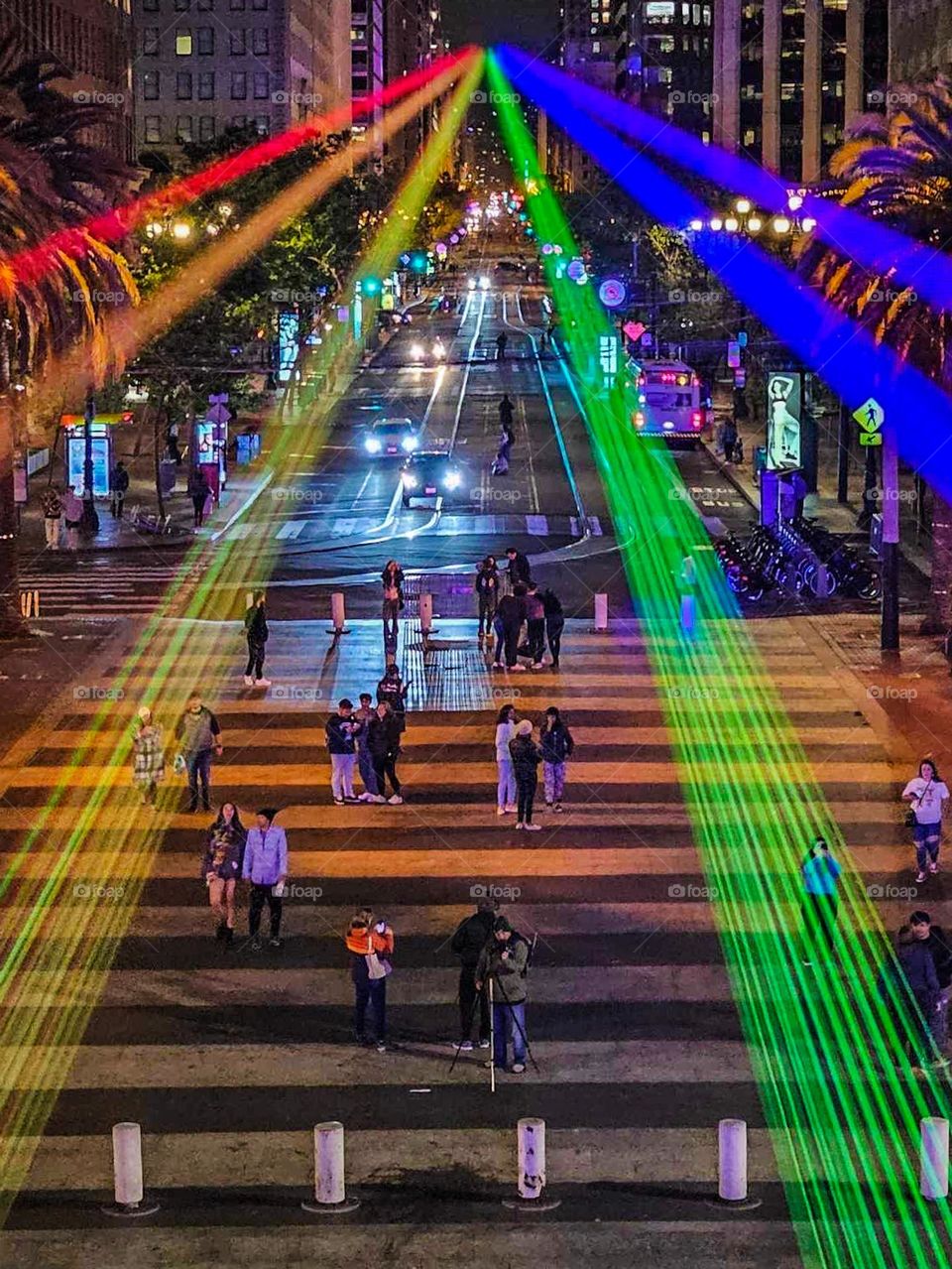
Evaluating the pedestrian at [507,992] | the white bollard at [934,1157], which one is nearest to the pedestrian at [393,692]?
the pedestrian at [507,992]

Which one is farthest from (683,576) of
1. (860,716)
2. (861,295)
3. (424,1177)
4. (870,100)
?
(870,100)

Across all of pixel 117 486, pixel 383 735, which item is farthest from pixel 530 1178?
pixel 117 486

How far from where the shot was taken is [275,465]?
64812mm

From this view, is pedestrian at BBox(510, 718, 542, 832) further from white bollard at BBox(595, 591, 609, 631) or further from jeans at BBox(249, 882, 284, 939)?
white bollard at BBox(595, 591, 609, 631)

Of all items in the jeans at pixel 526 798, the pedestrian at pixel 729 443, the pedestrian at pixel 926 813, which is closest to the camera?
the pedestrian at pixel 926 813

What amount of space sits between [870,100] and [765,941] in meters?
109

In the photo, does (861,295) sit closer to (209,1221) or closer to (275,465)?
(209,1221)

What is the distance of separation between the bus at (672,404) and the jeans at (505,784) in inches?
1784

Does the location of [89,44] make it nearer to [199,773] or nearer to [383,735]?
[199,773]

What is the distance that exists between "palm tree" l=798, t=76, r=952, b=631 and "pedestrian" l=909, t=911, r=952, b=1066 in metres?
16.8

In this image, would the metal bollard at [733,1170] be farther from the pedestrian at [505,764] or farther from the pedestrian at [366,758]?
the pedestrian at [366,758]

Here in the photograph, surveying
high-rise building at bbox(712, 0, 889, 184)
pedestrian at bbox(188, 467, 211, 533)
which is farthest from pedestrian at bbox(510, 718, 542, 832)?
high-rise building at bbox(712, 0, 889, 184)

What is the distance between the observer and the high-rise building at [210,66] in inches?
5384

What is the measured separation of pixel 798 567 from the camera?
38.9m
